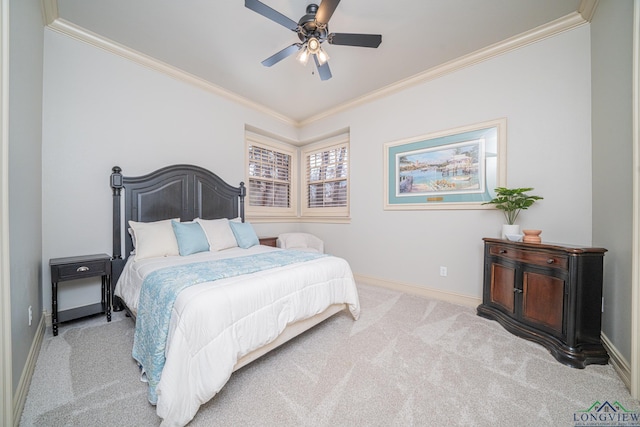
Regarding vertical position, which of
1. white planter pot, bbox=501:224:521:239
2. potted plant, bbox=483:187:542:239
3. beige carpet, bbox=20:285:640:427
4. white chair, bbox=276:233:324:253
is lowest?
beige carpet, bbox=20:285:640:427

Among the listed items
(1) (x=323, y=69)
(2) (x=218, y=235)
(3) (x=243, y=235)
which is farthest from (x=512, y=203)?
(2) (x=218, y=235)

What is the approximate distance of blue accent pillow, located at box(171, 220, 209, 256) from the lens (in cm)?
250

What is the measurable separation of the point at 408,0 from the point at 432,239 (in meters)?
2.55

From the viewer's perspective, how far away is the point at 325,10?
1710 millimetres

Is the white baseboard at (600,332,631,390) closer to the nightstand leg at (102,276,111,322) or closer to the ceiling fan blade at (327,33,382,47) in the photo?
the ceiling fan blade at (327,33,382,47)

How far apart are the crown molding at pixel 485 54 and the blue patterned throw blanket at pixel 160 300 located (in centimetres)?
295

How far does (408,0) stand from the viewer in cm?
196

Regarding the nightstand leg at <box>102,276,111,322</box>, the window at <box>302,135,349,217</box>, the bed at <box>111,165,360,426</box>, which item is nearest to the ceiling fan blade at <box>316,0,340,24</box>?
the bed at <box>111,165,360,426</box>

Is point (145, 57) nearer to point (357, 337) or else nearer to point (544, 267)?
point (357, 337)

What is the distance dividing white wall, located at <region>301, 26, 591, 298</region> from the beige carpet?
108cm

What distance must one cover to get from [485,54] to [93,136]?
175 inches

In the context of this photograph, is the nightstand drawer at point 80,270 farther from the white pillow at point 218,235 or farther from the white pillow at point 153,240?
the white pillow at point 218,235

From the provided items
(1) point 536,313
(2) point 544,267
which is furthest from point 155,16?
(1) point 536,313

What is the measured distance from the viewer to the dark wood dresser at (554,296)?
5.51ft
